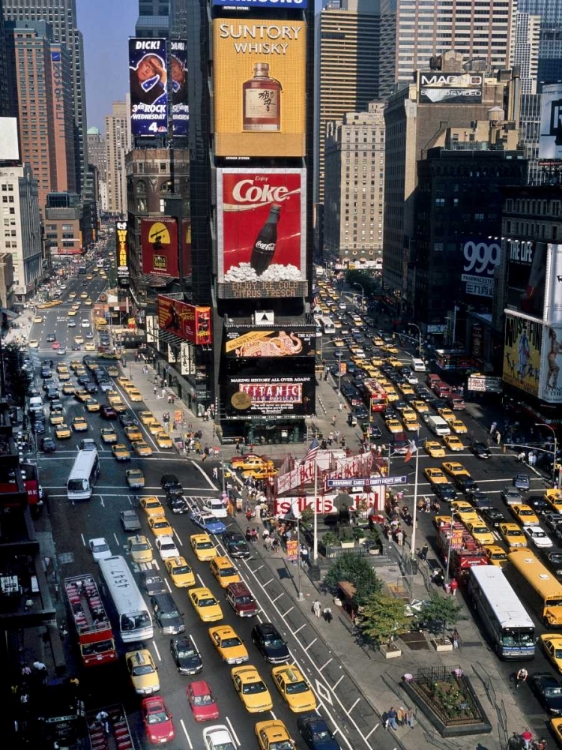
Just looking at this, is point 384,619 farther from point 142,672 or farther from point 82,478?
point 82,478

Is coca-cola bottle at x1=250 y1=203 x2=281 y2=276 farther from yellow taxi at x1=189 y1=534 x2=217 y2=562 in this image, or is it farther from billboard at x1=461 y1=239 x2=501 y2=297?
billboard at x1=461 y1=239 x2=501 y2=297

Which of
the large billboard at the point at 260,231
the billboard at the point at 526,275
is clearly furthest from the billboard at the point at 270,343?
the billboard at the point at 526,275

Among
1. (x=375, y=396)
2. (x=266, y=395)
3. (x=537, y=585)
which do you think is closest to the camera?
(x=537, y=585)

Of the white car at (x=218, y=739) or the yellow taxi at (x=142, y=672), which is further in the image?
the yellow taxi at (x=142, y=672)

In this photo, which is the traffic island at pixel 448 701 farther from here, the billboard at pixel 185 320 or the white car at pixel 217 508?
the billboard at pixel 185 320

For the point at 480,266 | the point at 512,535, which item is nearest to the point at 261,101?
the point at 512,535

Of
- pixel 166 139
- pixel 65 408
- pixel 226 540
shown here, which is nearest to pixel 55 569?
pixel 226 540

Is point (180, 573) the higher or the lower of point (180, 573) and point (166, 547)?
the higher
